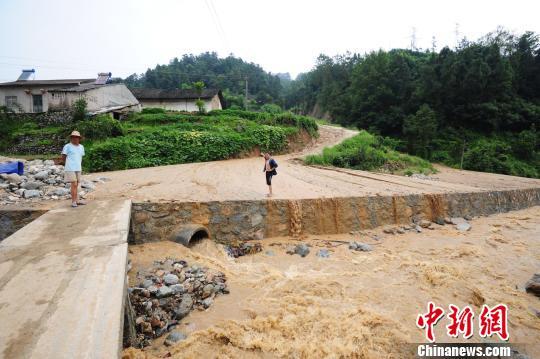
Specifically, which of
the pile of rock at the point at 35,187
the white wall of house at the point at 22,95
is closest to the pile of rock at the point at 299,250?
the pile of rock at the point at 35,187

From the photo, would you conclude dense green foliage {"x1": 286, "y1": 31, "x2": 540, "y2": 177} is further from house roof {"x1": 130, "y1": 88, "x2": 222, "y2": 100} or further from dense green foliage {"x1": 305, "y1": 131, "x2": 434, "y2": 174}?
house roof {"x1": 130, "y1": 88, "x2": 222, "y2": 100}

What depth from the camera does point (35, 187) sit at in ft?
27.3

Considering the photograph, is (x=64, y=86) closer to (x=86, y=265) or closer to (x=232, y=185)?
(x=232, y=185)

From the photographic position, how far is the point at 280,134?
2255 cm

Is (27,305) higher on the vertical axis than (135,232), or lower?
higher

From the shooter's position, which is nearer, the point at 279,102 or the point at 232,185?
the point at 232,185

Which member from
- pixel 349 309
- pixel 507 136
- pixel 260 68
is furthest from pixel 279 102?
pixel 349 309

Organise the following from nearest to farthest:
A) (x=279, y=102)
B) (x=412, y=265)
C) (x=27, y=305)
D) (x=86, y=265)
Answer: (x=27, y=305)
(x=86, y=265)
(x=412, y=265)
(x=279, y=102)

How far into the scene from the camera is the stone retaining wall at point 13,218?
22.3 feet

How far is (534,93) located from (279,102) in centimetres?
4371

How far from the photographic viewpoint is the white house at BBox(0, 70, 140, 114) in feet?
78.9

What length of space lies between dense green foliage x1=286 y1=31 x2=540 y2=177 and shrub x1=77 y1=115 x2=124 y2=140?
26960 millimetres

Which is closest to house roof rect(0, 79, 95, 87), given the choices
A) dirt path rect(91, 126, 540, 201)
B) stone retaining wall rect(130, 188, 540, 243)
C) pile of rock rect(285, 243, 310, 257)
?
dirt path rect(91, 126, 540, 201)

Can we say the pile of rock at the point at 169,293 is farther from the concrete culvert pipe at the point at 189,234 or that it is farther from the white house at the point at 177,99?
the white house at the point at 177,99
